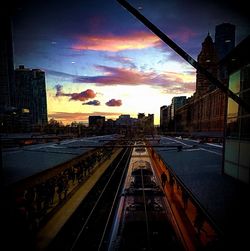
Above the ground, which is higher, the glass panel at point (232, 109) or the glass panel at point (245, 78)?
the glass panel at point (245, 78)

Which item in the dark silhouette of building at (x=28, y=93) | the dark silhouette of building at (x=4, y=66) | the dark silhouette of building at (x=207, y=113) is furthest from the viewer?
the dark silhouette of building at (x=28, y=93)

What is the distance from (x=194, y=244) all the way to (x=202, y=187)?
3390 millimetres

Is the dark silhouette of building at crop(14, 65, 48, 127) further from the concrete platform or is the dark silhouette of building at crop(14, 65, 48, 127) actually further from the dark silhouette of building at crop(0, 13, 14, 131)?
the concrete platform

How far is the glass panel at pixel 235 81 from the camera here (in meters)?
7.75

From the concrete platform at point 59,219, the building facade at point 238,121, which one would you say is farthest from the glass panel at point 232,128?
the concrete platform at point 59,219

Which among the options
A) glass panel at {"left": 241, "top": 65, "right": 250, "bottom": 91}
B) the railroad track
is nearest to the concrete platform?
the railroad track

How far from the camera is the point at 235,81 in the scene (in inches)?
316

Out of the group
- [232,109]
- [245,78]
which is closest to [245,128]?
[232,109]

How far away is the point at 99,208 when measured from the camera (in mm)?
13031

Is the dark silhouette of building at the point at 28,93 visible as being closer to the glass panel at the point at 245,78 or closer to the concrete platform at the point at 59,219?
the concrete platform at the point at 59,219

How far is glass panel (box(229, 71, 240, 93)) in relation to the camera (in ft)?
25.4

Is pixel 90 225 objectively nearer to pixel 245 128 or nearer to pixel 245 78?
pixel 245 128

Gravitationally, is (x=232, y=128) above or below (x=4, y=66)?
below

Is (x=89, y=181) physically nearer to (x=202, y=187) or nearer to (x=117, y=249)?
(x=117, y=249)
